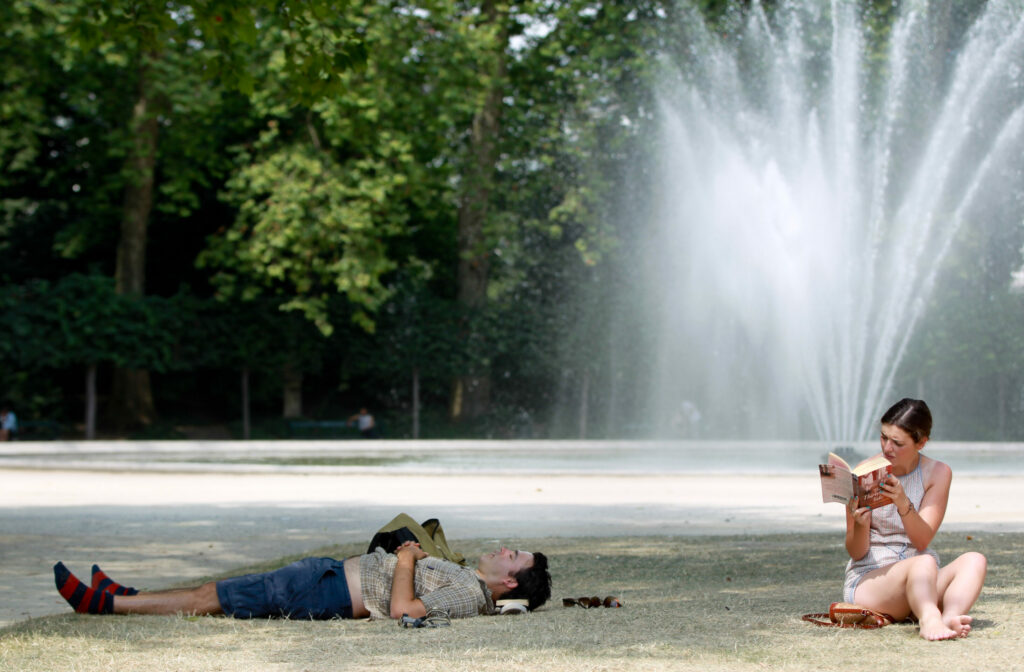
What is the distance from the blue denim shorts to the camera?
5992mm

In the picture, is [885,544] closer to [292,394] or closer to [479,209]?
[479,209]

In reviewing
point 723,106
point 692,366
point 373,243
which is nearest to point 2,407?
point 373,243

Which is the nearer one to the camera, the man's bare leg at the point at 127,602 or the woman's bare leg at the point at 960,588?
the woman's bare leg at the point at 960,588

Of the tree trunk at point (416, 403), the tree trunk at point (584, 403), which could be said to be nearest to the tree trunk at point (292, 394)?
the tree trunk at point (416, 403)

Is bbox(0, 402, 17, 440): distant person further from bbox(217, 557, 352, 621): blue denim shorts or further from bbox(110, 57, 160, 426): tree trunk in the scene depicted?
bbox(217, 557, 352, 621): blue denim shorts

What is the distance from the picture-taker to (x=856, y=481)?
203 inches

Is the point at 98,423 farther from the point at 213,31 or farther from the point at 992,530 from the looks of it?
the point at 992,530

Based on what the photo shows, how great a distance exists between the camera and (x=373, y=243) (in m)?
27.7

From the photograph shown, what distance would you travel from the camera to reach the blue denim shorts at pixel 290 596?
19.7 ft

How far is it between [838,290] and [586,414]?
404 inches

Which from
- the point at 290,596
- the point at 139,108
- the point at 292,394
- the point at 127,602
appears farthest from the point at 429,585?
the point at 292,394

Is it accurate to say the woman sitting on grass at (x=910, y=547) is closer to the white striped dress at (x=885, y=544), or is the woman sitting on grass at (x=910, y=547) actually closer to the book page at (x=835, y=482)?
the white striped dress at (x=885, y=544)

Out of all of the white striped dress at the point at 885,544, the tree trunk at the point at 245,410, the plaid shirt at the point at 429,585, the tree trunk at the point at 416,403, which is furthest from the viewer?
the tree trunk at the point at 416,403

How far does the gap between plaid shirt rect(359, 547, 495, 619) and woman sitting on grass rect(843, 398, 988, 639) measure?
1.82m
